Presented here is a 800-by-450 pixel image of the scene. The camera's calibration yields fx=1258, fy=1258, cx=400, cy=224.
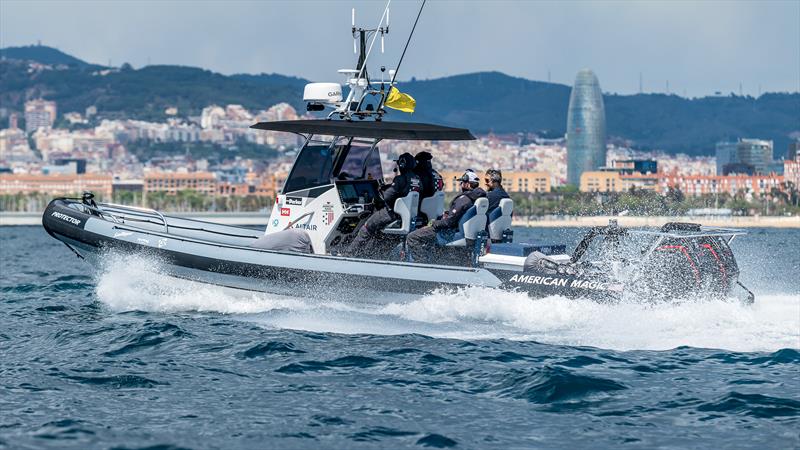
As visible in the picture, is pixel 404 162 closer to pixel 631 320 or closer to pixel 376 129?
pixel 376 129

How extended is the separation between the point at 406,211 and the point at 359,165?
130 cm

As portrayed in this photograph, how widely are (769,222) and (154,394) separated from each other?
133913 mm

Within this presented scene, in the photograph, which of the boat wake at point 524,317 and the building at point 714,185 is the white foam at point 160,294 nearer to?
the boat wake at point 524,317

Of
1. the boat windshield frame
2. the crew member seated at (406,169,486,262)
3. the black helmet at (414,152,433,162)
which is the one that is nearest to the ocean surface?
the crew member seated at (406,169,486,262)

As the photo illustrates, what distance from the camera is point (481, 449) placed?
8672mm

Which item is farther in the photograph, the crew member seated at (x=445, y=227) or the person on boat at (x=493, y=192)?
the person on boat at (x=493, y=192)

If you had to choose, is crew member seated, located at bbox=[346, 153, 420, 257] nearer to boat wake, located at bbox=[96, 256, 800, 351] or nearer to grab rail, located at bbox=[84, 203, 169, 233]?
boat wake, located at bbox=[96, 256, 800, 351]

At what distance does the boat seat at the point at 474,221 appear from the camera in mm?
14164

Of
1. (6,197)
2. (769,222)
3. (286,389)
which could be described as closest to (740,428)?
(286,389)

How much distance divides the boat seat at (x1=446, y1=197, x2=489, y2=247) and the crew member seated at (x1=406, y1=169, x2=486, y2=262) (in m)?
0.06

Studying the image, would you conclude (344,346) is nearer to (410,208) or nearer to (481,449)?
(410,208)

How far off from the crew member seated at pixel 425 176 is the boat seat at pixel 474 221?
1087mm

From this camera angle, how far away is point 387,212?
14789 millimetres

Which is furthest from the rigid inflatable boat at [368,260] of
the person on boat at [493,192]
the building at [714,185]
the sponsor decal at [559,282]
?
the building at [714,185]
